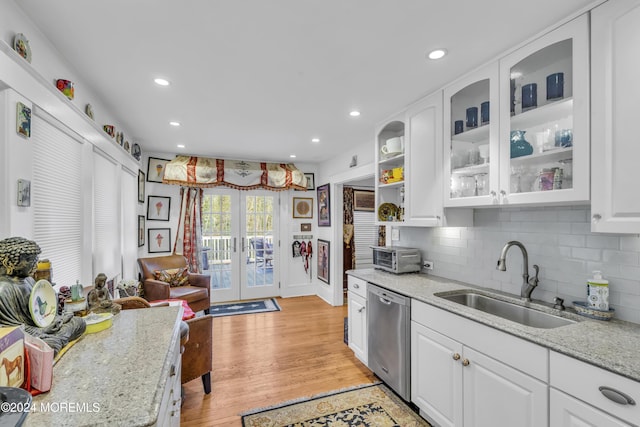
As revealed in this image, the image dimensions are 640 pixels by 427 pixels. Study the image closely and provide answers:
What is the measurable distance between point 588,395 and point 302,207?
449 cm

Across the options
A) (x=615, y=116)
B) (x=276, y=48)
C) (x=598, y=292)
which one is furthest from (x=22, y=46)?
(x=598, y=292)

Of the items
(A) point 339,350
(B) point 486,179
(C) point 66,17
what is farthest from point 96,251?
(B) point 486,179

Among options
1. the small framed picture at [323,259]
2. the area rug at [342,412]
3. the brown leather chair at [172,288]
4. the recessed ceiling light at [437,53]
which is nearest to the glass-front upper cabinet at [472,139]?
the recessed ceiling light at [437,53]

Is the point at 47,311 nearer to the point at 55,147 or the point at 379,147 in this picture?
the point at 55,147

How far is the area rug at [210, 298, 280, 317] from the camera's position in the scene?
4.44 m

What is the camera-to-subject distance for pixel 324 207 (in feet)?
16.6

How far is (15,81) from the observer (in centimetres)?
134

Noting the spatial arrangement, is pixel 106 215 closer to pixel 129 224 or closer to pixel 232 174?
pixel 129 224

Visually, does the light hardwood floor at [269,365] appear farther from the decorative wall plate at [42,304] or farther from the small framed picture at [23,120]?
the small framed picture at [23,120]

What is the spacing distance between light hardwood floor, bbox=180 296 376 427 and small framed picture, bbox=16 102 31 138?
78.8 inches

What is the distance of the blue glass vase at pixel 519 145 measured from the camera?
174cm

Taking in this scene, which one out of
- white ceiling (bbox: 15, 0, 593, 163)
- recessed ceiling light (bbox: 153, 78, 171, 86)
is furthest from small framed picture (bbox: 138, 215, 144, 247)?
recessed ceiling light (bbox: 153, 78, 171, 86)

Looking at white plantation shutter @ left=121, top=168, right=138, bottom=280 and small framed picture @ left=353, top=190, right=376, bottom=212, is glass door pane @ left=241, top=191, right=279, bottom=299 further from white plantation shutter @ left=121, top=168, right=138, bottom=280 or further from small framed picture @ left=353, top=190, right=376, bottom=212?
white plantation shutter @ left=121, top=168, right=138, bottom=280

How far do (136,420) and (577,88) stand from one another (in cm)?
217
